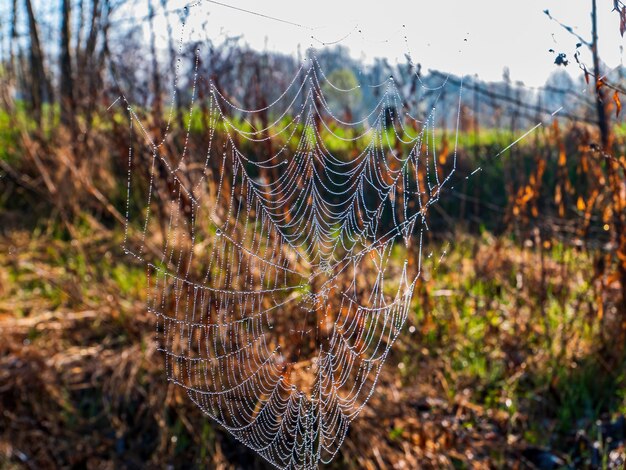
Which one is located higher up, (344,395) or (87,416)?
(344,395)

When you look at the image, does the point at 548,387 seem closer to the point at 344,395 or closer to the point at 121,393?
the point at 344,395

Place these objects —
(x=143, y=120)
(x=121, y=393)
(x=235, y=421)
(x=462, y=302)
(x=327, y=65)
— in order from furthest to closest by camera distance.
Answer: (x=327, y=65)
(x=462, y=302)
(x=121, y=393)
(x=143, y=120)
(x=235, y=421)

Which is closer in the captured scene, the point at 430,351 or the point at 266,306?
the point at 266,306

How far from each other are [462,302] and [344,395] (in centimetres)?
163

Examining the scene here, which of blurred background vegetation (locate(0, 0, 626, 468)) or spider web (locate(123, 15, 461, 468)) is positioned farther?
blurred background vegetation (locate(0, 0, 626, 468))

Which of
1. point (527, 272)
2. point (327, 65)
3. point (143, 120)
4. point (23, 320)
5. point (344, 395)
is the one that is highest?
point (327, 65)

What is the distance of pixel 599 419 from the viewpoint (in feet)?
15.7

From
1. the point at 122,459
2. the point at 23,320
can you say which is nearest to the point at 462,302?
the point at 122,459

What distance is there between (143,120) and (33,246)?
2.88 metres

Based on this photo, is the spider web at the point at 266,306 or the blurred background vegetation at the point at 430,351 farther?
the blurred background vegetation at the point at 430,351

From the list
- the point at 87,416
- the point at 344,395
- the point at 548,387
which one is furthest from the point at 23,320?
the point at 548,387

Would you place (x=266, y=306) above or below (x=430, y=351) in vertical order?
above

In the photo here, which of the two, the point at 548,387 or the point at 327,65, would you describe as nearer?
the point at 548,387

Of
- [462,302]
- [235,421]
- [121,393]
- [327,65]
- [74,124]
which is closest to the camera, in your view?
[235,421]
